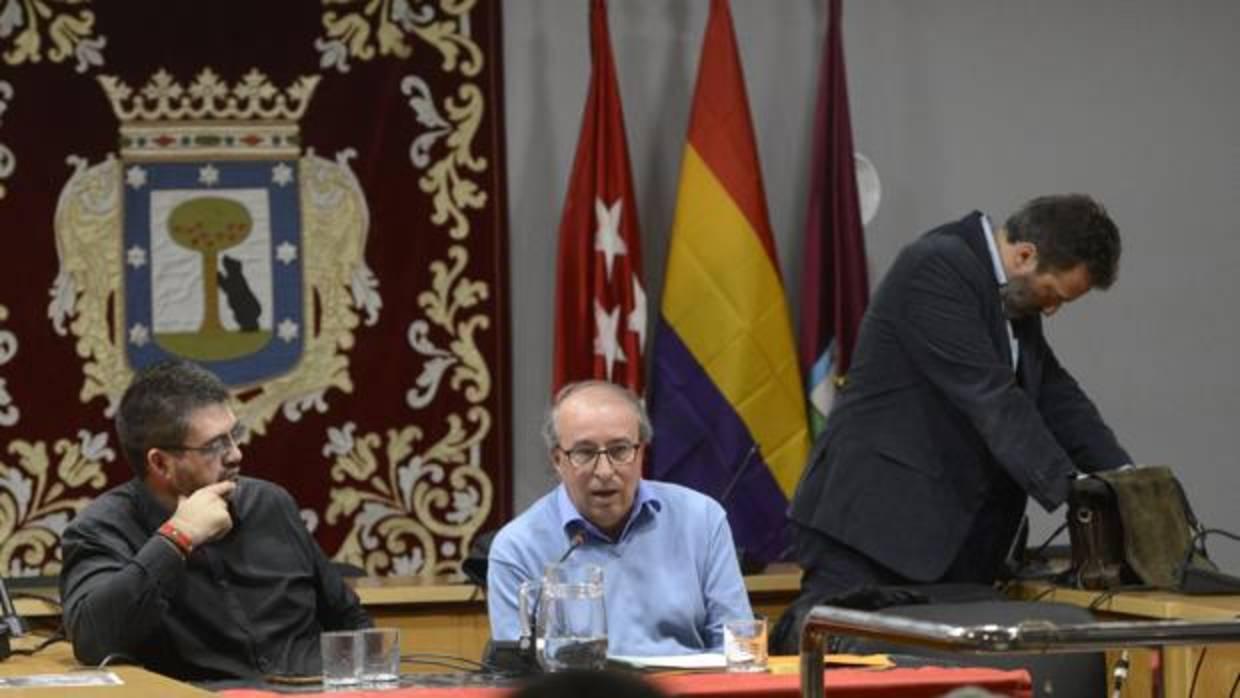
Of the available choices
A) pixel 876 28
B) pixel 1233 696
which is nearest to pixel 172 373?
pixel 1233 696

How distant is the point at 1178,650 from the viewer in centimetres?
457

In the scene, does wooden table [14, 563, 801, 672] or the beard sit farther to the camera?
wooden table [14, 563, 801, 672]

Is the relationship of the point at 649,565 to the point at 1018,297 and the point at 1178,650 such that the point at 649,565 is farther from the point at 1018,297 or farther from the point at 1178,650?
the point at 1018,297

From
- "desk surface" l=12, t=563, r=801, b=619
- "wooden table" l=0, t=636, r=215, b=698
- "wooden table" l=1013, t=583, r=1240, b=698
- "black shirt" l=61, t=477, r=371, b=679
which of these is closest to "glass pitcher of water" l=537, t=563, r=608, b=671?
"wooden table" l=0, t=636, r=215, b=698

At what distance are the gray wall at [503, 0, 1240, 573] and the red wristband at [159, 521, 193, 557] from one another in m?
2.51

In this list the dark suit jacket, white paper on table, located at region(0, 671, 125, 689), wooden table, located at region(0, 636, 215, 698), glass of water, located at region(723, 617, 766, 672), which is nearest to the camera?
wooden table, located at region(0, 636, 215, 698)

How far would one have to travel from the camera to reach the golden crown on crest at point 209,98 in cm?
604

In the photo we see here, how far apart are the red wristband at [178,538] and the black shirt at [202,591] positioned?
0.02 metres

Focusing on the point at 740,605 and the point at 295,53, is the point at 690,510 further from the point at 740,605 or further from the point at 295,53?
the point at 295,53

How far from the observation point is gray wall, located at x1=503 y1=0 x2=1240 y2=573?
6305 millimetres

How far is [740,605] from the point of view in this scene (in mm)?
4059

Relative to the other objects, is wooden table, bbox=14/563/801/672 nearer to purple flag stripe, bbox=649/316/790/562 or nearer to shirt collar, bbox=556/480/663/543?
purple flag stripe, bbox=649/316/790/562

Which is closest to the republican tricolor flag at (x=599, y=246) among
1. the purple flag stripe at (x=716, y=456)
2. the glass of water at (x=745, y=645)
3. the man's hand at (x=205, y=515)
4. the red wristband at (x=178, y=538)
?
the purple flag stripe at (x=716, y=456)

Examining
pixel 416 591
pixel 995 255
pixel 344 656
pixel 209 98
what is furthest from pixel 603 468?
pixel 209 98
